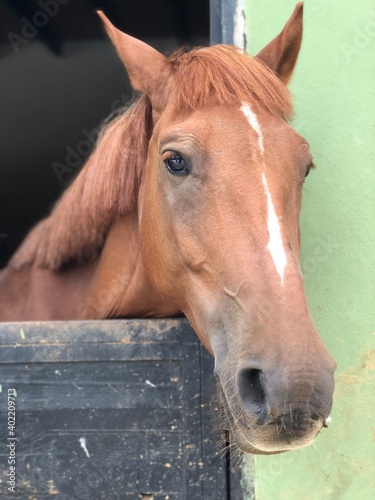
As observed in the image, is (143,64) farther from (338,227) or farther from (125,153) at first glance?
(338,227)

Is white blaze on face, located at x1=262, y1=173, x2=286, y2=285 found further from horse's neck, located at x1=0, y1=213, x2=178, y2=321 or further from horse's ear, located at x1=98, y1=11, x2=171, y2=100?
horse's neck, located at x1=0, y1=213, x2=178, y2=321

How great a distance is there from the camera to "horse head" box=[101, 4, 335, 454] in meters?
1.25

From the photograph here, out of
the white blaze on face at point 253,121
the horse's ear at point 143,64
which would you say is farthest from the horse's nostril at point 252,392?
the horse's ear at point 143,64

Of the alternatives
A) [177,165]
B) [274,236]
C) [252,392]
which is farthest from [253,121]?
[252,392]

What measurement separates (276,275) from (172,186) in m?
0.49

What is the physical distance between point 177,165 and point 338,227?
80 cm

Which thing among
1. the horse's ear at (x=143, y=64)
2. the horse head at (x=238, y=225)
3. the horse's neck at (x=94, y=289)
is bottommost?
the horse's neck at (x=94, y=289)

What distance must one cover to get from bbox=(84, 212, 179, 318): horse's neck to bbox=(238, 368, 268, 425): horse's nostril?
80 cm

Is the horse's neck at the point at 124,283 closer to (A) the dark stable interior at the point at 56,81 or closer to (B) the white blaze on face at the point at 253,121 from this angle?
(B) the white blaze on face at the point at 253,121

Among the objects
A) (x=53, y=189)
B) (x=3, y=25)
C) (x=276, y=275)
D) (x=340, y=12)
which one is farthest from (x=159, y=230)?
(x=53, y=189)

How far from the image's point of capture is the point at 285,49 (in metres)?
2.01

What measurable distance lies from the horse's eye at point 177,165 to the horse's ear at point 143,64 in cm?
37

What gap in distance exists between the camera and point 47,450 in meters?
1.86

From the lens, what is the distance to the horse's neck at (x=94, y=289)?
7.11 feet
